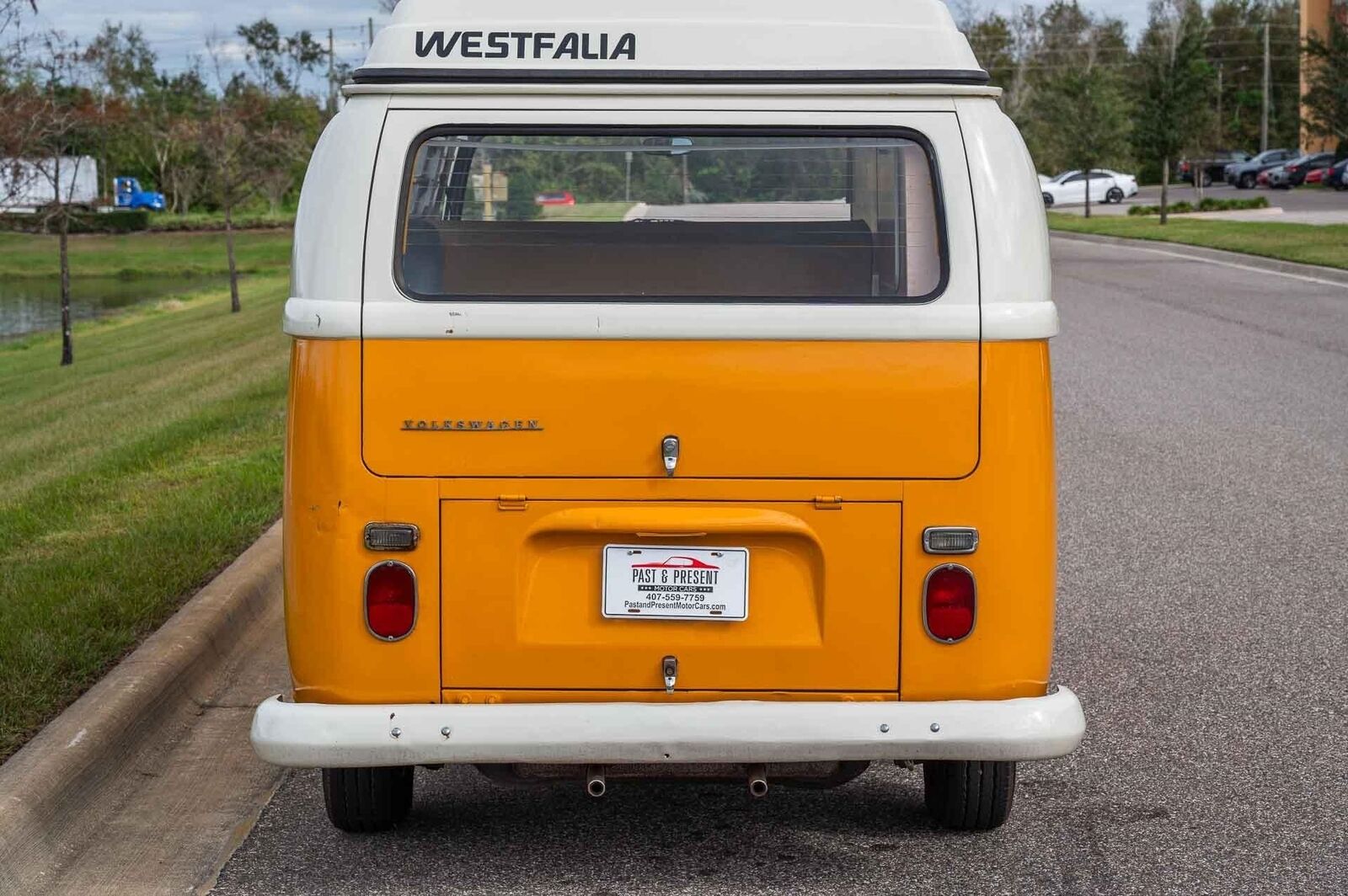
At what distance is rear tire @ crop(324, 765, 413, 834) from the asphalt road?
6 centimetres

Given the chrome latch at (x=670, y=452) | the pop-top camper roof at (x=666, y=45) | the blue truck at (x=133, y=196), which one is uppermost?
the blue truck at (x=133, y=196)

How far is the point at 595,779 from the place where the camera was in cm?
394

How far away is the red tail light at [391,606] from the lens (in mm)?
3879

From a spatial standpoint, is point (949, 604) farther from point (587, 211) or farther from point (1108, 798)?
point (587, 211)

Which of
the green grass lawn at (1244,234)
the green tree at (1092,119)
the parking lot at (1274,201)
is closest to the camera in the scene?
the green grass lawn at (1244,234)

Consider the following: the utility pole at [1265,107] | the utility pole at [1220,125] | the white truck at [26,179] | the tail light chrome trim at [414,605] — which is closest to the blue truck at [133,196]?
the white truck at [26,179]

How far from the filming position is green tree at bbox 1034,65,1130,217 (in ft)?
159

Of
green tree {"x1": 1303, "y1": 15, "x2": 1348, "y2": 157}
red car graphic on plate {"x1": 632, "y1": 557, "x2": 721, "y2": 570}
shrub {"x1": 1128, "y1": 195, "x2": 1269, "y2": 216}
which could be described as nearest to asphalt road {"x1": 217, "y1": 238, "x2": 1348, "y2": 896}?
red car graphic on plate {"x1": 632, "y1": 557, "x2": 721, "y2": 570}

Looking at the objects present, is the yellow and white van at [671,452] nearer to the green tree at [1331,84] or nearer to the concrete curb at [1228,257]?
the concrete curb at [1228,257]

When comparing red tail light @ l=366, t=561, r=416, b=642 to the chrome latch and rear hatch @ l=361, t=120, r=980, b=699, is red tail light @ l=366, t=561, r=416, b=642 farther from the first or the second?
the chrome latch

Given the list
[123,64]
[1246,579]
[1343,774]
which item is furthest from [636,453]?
[123,64]

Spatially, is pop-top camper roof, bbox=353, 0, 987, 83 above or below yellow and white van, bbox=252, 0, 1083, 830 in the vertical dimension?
above

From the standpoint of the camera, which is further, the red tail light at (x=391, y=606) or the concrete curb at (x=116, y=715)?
the concrete curb at (x=116, y=715)

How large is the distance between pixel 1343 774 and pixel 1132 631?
5.43ft
